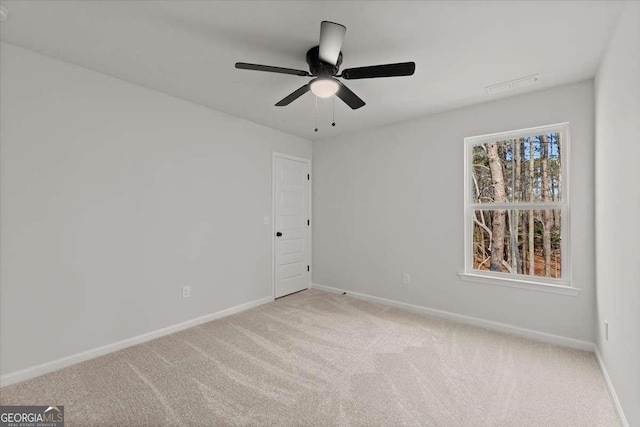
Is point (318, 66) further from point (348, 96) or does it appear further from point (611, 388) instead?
point (611, 388)

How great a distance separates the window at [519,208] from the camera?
2.88 metres

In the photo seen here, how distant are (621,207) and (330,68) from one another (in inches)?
82.1

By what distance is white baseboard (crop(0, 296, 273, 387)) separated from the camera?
2.14 metres

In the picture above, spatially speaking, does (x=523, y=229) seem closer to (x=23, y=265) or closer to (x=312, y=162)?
(x=312, y=162)

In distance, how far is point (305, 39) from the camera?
2064 millimetres

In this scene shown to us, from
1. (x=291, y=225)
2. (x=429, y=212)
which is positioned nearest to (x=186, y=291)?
(x=291, y=225)

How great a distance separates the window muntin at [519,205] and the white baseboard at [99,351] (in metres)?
3.08

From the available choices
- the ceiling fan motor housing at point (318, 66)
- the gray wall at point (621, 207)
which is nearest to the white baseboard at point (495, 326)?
the gray wall at point (621, 207)

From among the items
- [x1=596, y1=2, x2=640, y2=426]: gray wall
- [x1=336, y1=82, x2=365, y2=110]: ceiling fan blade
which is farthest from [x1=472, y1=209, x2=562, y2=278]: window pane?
[x1=336, y1=82, x2=365, y2=110]: ceiling fan blade

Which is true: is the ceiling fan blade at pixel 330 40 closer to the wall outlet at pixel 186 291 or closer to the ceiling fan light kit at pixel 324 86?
the ceiling fan light kit at pixel 324 86

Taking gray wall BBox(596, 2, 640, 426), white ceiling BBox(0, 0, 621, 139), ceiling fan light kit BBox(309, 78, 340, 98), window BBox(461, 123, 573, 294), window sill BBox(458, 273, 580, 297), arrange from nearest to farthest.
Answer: gray wall BBox(596, 2, 640, 426) < white ceiling BBox(0, 0, 621, 139) < ceiling fan light kit BBox(309, 78, 340, 98) < window sill BBox(458, 273, 580, 297) < window BBox(461, 123, 573, 294)

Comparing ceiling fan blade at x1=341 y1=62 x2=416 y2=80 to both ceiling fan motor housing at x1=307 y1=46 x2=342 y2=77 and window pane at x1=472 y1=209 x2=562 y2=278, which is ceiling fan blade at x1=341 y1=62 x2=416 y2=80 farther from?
window pane at x1=472 y1=209 x2=562 y2=278

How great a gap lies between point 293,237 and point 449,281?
230 cm

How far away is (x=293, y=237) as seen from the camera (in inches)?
179
